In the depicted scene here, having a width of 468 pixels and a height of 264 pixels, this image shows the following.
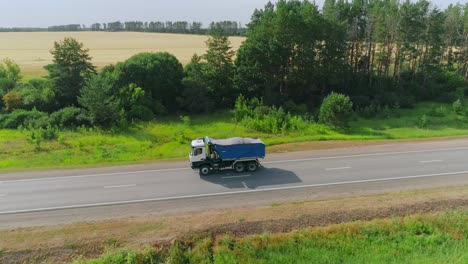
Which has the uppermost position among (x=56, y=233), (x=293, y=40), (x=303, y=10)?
(x=303, y=10)

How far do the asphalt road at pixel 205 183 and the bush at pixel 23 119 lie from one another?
43.1 ft

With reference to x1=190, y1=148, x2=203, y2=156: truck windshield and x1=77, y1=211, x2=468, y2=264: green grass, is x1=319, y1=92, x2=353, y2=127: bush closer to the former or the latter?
x1=190, y1=148, x2=203, y2=156: truck windshield

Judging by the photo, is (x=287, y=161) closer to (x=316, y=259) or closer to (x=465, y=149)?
(x=316, y=259)

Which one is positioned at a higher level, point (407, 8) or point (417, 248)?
point (407, 8)

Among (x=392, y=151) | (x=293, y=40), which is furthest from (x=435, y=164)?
(x=293, y=40)

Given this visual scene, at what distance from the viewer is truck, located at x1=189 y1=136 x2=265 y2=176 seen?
945 inches

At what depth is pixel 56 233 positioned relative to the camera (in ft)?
56.8

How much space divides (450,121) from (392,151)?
1432cm

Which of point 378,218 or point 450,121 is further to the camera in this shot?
point 450,121

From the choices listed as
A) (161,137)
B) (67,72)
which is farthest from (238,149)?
(67,72)

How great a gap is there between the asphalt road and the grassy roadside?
1.63m

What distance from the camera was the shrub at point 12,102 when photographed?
40.6 metres

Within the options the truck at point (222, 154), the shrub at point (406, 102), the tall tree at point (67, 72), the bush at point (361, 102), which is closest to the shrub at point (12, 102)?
the tall tree at point (67, 72)

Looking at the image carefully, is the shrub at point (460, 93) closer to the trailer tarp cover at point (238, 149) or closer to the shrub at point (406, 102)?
the shrub at point (406, 102)
